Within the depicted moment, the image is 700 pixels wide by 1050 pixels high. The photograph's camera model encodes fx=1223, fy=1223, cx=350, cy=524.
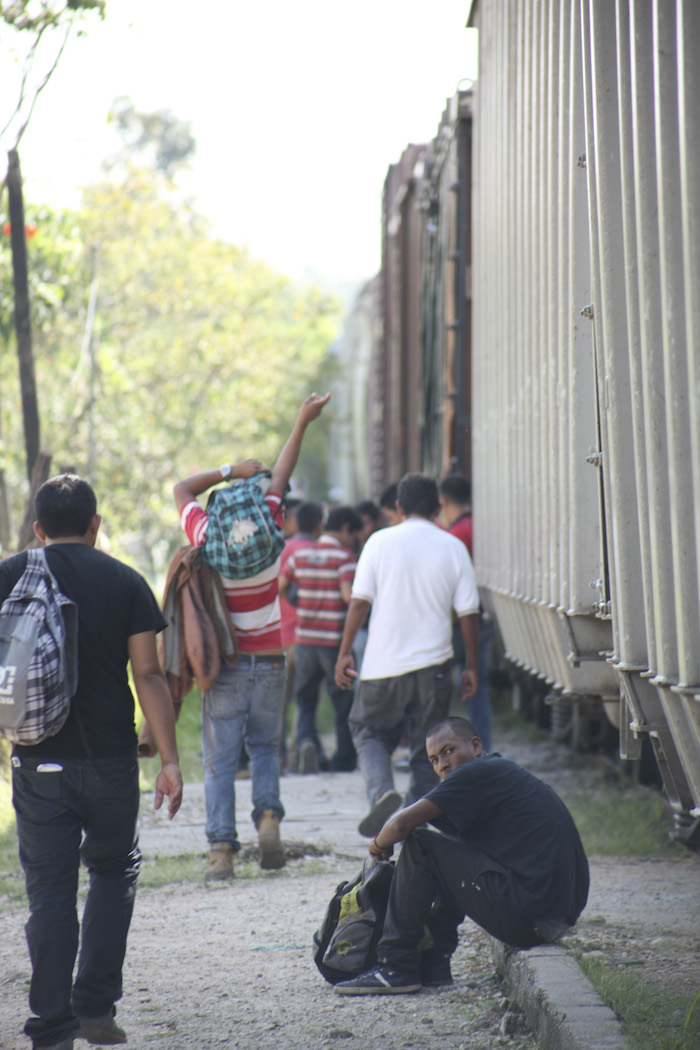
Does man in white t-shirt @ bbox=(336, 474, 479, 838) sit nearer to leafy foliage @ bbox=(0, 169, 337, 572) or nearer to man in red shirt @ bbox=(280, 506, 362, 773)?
man in red shirt @ bbox=(280, 506, 362, 773)

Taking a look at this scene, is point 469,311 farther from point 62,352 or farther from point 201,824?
point 62,352

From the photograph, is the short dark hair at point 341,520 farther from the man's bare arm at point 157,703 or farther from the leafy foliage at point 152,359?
the leafy foliage at point 152,359

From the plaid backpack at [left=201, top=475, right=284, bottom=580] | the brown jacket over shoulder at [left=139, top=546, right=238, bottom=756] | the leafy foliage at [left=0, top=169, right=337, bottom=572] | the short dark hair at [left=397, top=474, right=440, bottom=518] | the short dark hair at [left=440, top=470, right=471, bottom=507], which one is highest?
the leafy foliage at [left=0, top=169, right=337, bottom=572]

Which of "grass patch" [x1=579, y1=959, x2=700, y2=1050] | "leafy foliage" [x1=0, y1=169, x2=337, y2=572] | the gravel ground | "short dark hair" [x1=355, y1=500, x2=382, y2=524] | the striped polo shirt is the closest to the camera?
"grass patch" [x1=579, y1=959, x2=700, y2=1050]

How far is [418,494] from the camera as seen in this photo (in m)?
5.96

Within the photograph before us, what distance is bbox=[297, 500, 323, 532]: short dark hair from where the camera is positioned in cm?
846

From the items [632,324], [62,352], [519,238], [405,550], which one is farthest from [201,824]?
[62,352]

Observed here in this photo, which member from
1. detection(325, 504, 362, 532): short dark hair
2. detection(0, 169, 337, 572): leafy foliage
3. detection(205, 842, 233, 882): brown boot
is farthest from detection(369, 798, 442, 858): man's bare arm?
detection(0, 169, 337, 572): leafy foliage

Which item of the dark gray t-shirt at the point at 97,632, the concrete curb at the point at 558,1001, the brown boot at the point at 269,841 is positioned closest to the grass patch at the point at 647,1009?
the concrete curb at the point at 558,1001

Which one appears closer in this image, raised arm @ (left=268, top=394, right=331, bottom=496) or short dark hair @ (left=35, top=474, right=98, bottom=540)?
short dark hair @ (left=35, top=474, right=98, bottom=540)

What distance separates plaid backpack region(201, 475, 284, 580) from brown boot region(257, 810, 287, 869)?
1143 mm

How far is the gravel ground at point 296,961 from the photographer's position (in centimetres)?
381

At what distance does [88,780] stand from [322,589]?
4626 millimetres

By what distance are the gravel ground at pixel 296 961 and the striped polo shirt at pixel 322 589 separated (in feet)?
6.90
